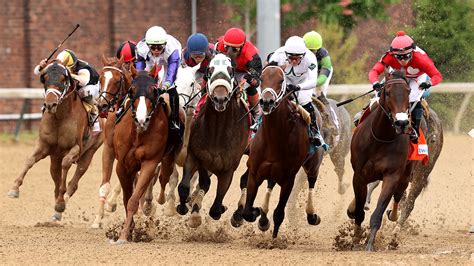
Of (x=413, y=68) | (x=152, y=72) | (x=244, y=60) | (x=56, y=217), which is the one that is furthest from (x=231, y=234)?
(x=413, y=68)

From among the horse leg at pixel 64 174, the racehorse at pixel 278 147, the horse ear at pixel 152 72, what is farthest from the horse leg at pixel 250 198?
the horse leg at pixel 64 174

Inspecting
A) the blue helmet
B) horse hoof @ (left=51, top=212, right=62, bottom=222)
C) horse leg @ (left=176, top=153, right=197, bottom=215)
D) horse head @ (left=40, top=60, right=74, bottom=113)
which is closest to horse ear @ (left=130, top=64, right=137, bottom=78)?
the blue helmet

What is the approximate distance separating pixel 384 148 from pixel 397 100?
725mm

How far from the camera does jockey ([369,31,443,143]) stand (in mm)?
12555

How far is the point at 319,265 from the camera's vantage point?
1084 centimetres

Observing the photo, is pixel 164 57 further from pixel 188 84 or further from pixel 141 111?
pixel 141 111

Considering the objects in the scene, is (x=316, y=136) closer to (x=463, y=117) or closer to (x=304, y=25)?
(x=463, y=117)

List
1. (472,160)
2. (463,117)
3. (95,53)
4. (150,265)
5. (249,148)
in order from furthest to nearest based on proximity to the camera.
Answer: (95,53) < (463,117) < (472,160) < (249,148) < (150,265)

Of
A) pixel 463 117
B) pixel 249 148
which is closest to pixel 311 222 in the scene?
pixel 249 148

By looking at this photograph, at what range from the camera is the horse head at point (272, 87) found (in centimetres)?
1185

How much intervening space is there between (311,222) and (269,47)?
4.90m

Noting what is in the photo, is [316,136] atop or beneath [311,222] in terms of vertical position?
atop

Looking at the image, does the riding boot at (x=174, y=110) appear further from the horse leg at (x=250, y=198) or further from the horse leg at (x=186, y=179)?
the horse leg at (x=250, y=198)

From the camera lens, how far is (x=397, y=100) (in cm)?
1171
